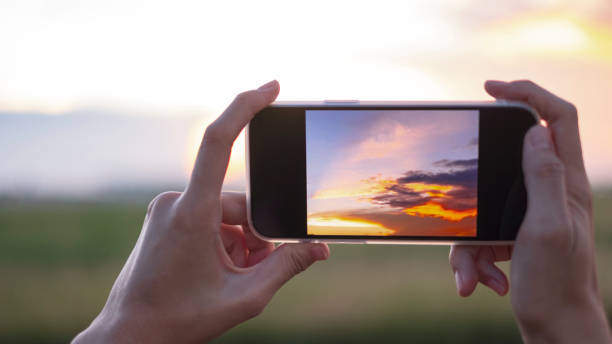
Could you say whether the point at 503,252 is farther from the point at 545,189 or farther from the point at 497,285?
the point at 545,189

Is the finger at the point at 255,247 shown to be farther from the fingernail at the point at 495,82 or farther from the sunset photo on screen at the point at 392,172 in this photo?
the fingernail at the point at 495,82

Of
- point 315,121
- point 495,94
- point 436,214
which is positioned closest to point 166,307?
point 315,121

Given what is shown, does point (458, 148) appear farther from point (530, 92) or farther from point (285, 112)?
point (285, 112)

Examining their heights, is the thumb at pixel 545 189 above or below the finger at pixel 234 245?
above

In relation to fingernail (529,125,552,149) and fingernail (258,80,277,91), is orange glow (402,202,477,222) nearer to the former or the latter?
fingernail (529,125,552,149)

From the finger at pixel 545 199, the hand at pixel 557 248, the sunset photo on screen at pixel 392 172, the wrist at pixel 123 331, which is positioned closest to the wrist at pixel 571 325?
the hand at pixel 557 248
